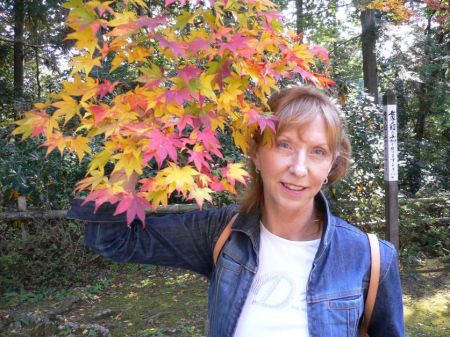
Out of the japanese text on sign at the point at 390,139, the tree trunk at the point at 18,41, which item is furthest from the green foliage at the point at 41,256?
the tree trunk at the point at 18,41

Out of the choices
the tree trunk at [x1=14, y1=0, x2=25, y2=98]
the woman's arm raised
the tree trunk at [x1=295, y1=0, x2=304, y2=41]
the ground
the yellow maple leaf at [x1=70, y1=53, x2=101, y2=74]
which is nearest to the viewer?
the woman's arm raised

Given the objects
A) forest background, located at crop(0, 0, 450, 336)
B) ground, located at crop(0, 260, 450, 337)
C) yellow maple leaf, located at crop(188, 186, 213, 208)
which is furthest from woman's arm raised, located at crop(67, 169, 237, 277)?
ground, located at crop(0, 260, 450, 337)

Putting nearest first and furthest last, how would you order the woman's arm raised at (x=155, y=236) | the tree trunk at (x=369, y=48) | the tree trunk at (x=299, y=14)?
the woman's arm raised at (x=155, y=236) < the tree trunk at (x=369, y=48) < the tree trunk at (x=299, y=14)

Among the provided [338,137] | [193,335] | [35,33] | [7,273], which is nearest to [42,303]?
[7,273]

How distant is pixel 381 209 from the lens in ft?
19.5

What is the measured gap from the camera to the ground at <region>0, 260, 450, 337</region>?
13.0 ft

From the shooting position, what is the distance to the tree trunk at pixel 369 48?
937 centimetres

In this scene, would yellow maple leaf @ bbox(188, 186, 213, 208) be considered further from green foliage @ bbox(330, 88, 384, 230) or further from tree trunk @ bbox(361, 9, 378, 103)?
tree trunk @ bbox(361, 9, 378, 103)

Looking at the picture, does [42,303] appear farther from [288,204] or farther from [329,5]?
[329,5]

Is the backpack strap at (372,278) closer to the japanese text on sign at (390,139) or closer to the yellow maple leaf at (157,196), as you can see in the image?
the yellow maple leaf at (157,196)

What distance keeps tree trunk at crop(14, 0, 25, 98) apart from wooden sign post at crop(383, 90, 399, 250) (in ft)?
23.8

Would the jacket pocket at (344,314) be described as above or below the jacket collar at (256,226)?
below

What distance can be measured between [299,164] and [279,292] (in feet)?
1.31

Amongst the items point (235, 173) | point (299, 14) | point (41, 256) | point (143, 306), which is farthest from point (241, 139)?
point (299, 14)
